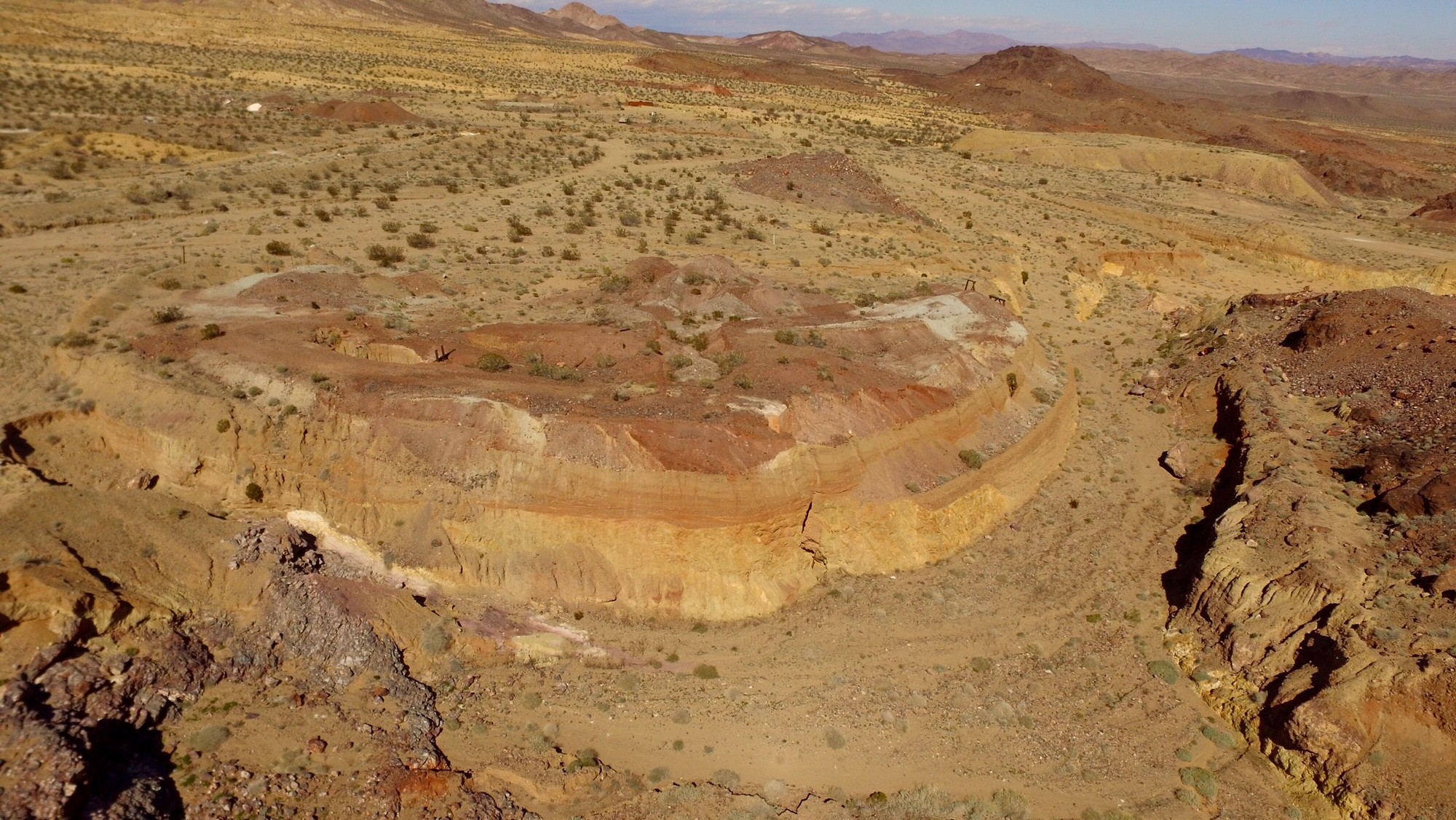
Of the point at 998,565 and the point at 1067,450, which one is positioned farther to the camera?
the point at 1067,450

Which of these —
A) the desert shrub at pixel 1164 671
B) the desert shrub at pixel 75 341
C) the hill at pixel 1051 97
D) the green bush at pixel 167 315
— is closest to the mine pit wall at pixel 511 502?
the desert shrub at pixel 75 341

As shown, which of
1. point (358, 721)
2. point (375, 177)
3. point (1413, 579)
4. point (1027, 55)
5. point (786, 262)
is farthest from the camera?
point (1027, 55)

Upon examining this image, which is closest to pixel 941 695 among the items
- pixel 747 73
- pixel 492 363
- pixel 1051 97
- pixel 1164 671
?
pixel 1164 671

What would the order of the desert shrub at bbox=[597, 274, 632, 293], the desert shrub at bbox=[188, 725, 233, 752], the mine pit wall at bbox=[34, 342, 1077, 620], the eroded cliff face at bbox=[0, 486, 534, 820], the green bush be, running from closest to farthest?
1. the eroded cliff face at bbox=[0, 486, 534, 820]
2. the desert shrub at bbox=[188, 725, 233, 752]
3. the mine pit wall at bbox=[34, 342, 1077, 620]
4. the green bush
5. the desert shrub at bbox=[597, 274, 632, 293]

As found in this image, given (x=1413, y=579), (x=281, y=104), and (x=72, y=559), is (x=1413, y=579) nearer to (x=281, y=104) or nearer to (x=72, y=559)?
(x=72, y=559)

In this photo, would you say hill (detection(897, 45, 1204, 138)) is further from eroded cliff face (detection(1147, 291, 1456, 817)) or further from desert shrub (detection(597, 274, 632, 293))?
desert shrub (detection(597, 274, 632, 293))

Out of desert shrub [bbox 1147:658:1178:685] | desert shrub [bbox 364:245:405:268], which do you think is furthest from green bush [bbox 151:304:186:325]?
desert shrub [bbox 1147:658:1178:685]

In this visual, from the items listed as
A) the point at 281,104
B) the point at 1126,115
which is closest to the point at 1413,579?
the point at 281,104
